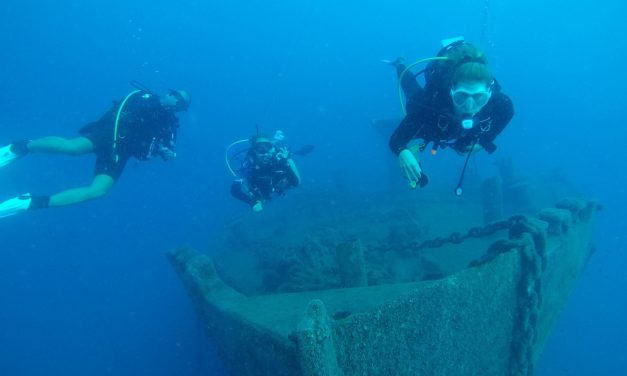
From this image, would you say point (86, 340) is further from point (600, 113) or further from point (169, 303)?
point (600, 113)

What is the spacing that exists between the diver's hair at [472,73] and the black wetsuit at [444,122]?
29cm

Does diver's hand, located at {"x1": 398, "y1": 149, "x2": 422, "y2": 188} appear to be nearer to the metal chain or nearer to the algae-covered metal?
the algae-covered metal

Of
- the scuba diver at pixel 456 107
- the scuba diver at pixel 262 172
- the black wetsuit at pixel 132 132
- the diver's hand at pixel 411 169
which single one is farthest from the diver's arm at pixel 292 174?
the diver's hand at pixel 411 169

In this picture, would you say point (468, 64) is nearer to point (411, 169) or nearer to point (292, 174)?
point (411, 169)

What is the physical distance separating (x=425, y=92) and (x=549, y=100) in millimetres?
81206

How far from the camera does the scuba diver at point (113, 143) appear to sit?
612 centimetres

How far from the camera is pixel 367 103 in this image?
82438 millimetres

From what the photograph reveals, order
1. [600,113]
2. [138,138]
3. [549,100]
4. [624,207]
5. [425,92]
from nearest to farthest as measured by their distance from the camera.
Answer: [425,92] → [138,138] → [624,207] → [600,113] → [549,100]

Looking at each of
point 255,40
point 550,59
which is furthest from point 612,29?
point 255,40

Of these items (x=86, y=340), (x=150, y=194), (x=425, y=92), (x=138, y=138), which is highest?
(x=425, y=92)

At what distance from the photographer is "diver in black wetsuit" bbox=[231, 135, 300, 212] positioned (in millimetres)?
6195

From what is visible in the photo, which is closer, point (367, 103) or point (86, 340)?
point (86, 340)

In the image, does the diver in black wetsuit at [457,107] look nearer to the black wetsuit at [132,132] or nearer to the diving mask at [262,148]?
the diving mask at [262,148]

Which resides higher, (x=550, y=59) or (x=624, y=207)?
(x=550, y=59)
